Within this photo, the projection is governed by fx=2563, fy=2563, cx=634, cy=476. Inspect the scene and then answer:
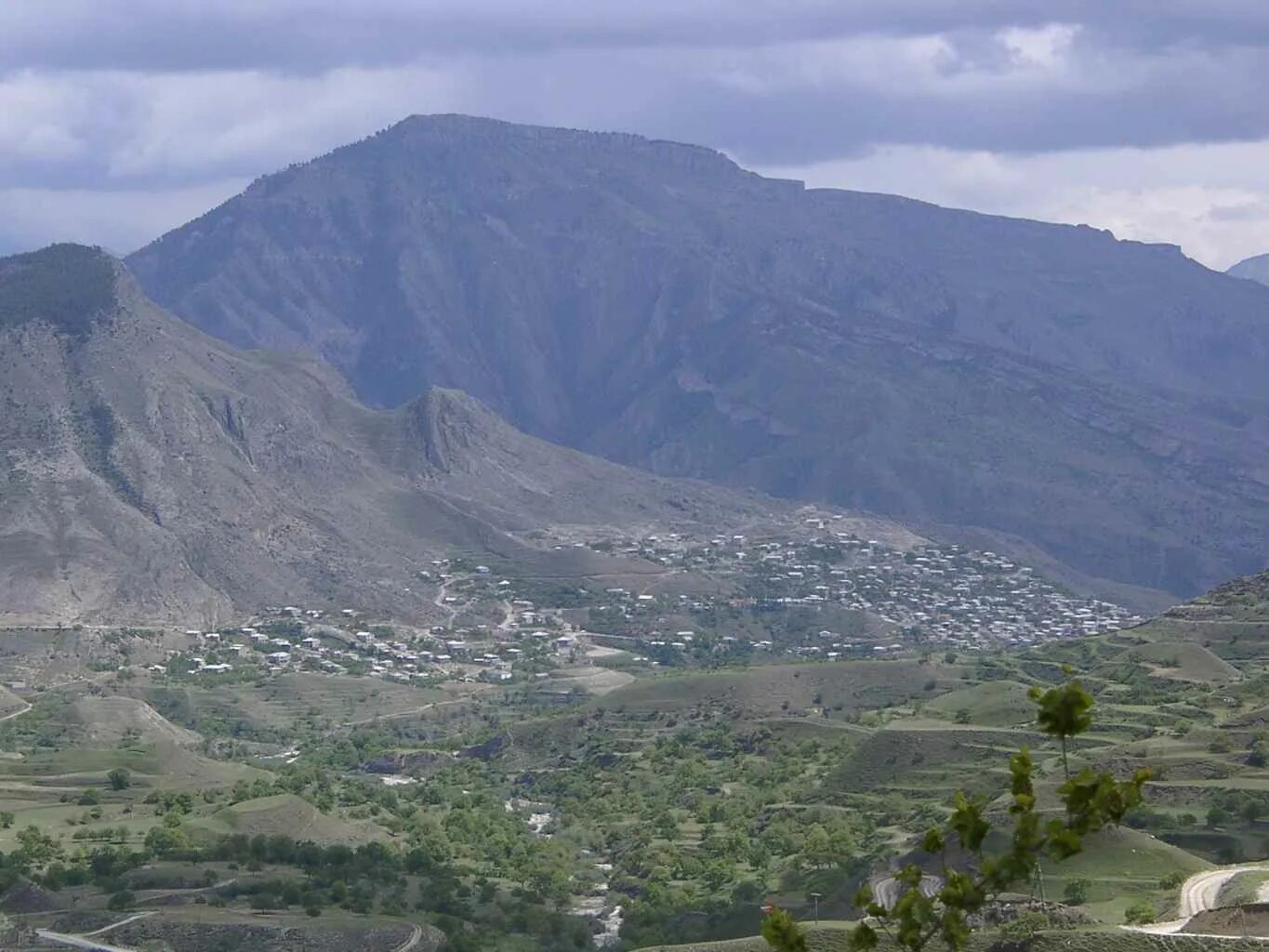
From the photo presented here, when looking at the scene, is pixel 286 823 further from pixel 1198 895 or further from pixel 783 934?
pixel 783 934

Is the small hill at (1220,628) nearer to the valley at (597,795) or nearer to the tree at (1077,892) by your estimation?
the valley at (597,795)

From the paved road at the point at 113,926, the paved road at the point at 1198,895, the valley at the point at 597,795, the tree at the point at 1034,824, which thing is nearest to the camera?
the tree at the point at 1034,824

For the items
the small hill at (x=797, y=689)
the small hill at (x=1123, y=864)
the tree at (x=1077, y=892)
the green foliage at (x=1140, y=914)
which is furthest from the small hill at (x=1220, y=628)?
the green foliage at (x=1140, y=914)

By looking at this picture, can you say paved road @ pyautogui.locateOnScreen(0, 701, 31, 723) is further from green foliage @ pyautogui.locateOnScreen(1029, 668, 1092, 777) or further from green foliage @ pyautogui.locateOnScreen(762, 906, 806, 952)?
green foliage @ pyautogui.locateOnScreen(1029, 668, 1092, 777)

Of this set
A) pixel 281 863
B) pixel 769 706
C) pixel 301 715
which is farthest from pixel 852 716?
pixel 281 863

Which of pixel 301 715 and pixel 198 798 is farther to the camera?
pixel 301 715

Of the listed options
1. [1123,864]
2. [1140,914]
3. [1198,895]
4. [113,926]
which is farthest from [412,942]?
[1198,895]

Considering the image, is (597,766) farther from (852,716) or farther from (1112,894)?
(1112,894)

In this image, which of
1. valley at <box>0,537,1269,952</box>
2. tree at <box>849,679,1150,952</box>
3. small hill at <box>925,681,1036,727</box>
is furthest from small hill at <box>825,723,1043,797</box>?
tree at <box>849,679,1150,952</box>
